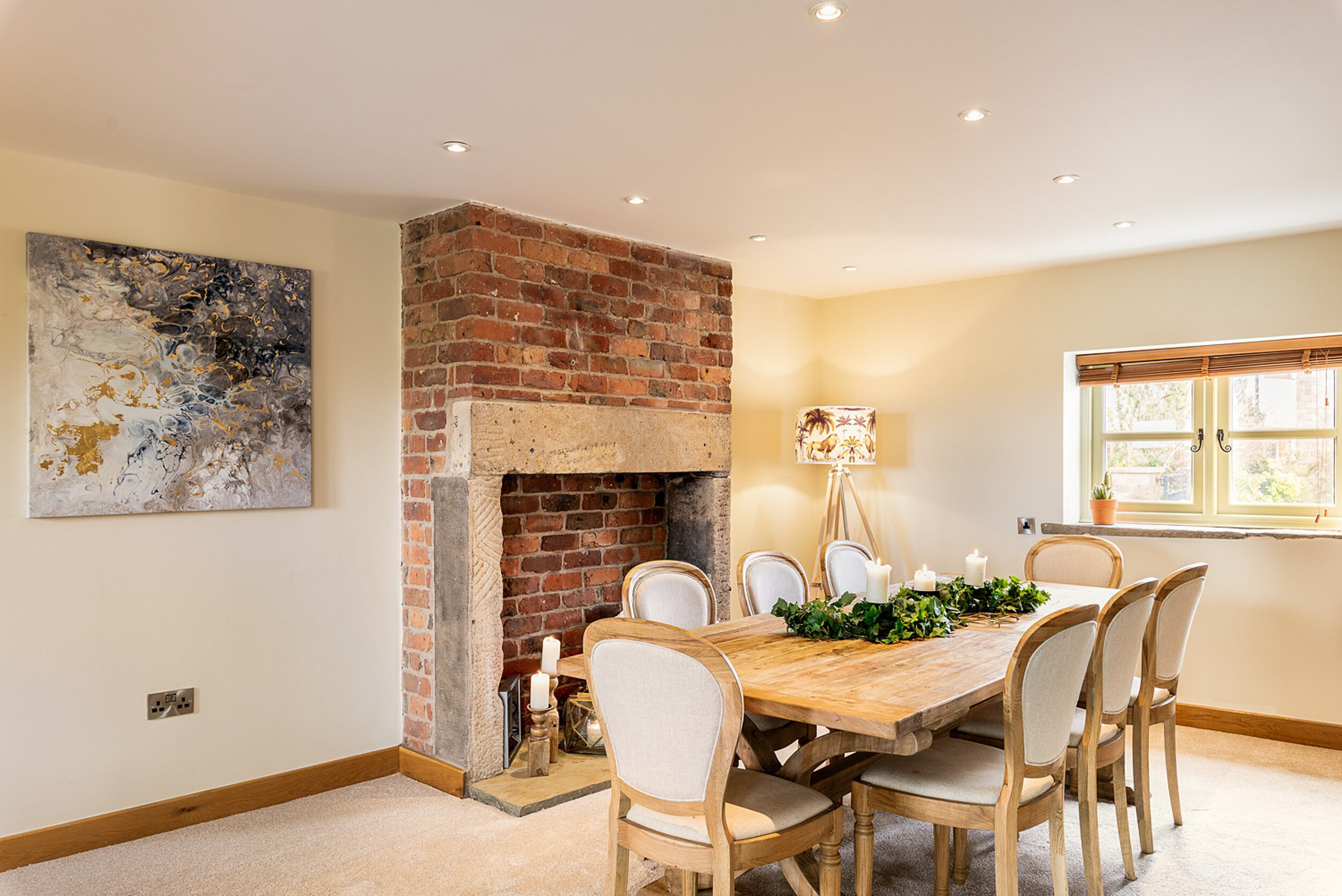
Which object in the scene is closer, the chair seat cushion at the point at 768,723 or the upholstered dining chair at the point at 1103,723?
the upholstered dining chair at the point at 1103,723

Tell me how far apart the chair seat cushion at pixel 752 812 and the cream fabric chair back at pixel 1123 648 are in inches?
37.3

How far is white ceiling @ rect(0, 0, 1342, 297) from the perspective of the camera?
2043 millimetres

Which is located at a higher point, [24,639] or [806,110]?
[806,110]

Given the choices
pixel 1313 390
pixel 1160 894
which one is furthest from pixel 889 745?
pixel 1313 390

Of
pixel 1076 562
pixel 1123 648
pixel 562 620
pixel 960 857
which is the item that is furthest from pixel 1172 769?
pixel 562 620

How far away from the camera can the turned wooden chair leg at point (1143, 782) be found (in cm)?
293

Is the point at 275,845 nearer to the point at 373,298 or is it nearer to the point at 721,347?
the point at 373,298

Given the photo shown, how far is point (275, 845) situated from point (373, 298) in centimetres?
207

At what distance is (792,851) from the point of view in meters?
2.12

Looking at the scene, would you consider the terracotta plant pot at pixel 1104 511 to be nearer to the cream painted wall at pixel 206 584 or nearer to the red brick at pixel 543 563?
the red brick at pixel 543 563

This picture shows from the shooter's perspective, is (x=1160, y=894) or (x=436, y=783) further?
(x=436, y=783)

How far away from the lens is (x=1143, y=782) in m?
2.95

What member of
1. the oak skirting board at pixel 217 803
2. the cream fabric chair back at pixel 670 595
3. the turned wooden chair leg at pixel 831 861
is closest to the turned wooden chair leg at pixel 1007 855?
the turned wooden chair leg at pixel 831 861

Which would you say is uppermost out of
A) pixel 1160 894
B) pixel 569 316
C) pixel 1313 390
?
pixel 569 316
